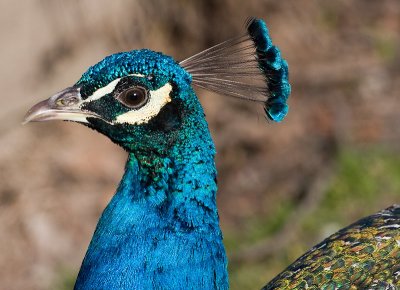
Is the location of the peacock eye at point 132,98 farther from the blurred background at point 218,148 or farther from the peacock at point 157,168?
the blurred background at point 218,148

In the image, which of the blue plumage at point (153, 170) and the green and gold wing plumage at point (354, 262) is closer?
the blue plumage at point (153, 170)

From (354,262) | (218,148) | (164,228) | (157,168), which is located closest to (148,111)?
(157,168)

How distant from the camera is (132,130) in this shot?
190cm

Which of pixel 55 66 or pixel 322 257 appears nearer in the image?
pixel 322 257

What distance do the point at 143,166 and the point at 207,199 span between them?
6.2 inches

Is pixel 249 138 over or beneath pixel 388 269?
over

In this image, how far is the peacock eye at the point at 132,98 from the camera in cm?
188

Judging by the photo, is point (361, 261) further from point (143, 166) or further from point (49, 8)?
point (49, 8)

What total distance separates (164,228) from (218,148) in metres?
2.44

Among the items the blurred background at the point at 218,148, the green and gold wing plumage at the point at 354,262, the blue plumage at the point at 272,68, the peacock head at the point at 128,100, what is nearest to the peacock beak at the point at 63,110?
the peacock head at the point at 128,100

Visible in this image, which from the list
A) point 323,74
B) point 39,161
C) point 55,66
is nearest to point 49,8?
point 55,66

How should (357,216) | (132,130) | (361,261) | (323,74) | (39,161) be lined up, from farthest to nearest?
1. (323,74)
2. (39,161)
3. (357,216)
4. (361,261)
5. (132,130)

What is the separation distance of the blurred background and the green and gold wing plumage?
1.40 m

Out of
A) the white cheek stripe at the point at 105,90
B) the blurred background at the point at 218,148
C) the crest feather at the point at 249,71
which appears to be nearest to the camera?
the white cheek stripe at the point at 105,90
